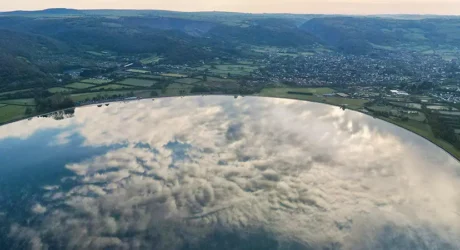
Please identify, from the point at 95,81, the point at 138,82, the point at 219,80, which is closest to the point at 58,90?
the point at 95,81

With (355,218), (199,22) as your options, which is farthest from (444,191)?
(199,22)

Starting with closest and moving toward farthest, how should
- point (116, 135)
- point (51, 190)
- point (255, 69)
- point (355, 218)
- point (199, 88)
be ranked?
1. point (355, 218)
2. point (51, 190)
3. point (116, 135)
4. point (199, 88)
5. point (255, 69)

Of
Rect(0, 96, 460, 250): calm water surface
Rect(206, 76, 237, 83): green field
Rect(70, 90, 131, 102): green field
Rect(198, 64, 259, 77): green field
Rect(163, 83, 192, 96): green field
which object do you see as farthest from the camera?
Rect(198, 64, 259, 77): green field

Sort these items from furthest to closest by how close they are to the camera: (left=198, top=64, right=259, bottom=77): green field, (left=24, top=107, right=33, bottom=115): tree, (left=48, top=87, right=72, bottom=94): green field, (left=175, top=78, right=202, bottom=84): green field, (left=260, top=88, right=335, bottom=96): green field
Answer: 1. (left=198, top=64, right=259, bottom=77): green field
2. (left=175, top=78, right=202, bottom=84): green field
3. (left=260, top=88, right=335, bottom=96): green field
4. (left=48, top=87, right=72, bottom=94): green field
5. (left=24, top=107, right=33, bottom=115): tree

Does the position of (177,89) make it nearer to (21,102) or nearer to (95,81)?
(95,81)

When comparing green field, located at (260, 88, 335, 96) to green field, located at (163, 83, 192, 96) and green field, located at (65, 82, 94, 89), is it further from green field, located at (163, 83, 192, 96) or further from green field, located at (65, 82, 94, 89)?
green field, located at (65, 82, 94, 89)

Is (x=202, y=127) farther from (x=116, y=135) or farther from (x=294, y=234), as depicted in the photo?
(x=294, y=234)

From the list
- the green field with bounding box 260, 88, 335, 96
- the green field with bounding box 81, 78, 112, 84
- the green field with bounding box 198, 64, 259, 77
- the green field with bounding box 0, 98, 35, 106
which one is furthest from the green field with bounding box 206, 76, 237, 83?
the green field with bounding box 0, 98, 35, 106
